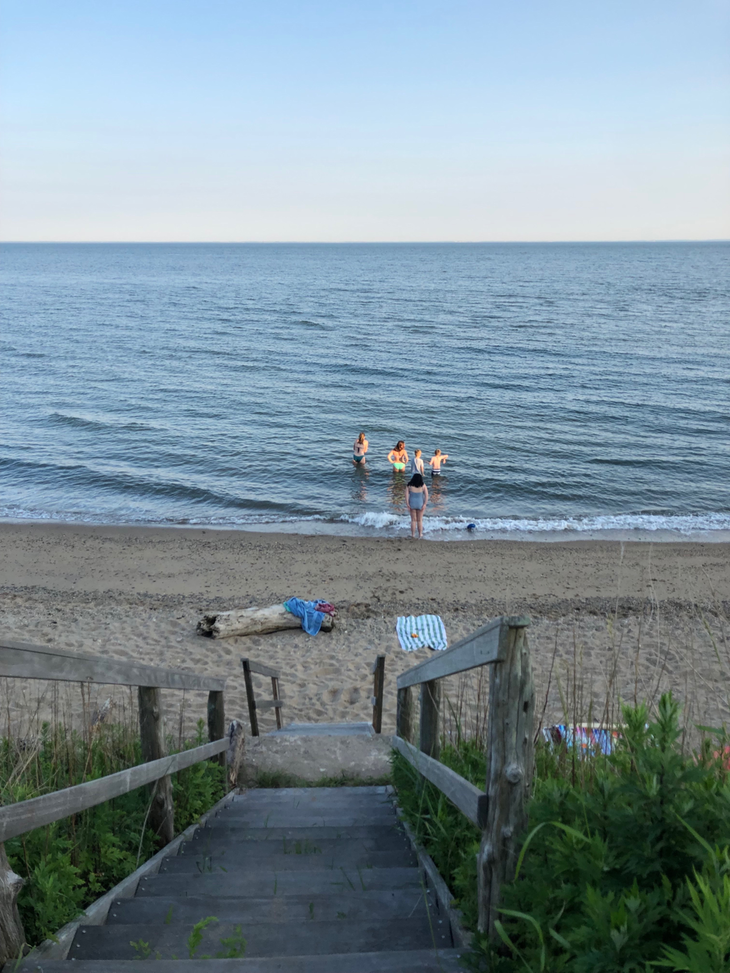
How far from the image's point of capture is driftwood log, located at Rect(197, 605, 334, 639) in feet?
38.5

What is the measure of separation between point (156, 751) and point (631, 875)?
2.75 meters

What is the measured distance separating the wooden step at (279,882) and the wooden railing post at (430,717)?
717 millimetres

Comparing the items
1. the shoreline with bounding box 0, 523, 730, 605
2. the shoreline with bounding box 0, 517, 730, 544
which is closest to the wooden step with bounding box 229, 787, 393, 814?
the shoreline with bounding box 0, 523, 730, 605

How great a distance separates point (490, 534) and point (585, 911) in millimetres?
16633

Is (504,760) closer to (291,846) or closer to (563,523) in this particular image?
(291,846)

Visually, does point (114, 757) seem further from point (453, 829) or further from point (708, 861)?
point (708, 861)

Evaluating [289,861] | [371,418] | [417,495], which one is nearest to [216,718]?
[289,861]

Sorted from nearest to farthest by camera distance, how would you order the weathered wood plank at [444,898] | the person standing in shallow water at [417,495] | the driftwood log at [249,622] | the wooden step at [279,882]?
the weathered wood plank at [444,898], the wooden step at [279,882], the driftwood log at [249,622], the person standing in shallow water at [417,495]

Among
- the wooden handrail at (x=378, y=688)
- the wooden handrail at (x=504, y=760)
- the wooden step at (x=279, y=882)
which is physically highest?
the wooden handrail at (x=504, y=760)

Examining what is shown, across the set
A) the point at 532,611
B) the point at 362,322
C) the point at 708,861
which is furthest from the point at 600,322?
the point at 708,861

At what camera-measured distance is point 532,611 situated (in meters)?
13.0

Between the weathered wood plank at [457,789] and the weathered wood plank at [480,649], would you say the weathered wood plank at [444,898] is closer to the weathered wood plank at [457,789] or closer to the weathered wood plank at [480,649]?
the weathered wood plank at [457,789]

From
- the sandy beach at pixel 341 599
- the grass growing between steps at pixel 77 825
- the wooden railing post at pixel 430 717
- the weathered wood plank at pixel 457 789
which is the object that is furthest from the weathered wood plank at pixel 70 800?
the sandy beach at pixel 341 599

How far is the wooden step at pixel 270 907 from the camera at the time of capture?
283 cm
